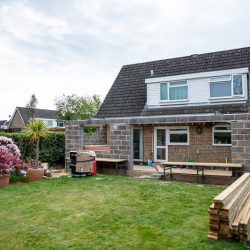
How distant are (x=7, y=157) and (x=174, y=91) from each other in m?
10.6

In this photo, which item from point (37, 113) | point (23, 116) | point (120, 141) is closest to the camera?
point (120, 141)

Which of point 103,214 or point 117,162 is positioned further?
point 117,162

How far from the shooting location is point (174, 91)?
17578 mm

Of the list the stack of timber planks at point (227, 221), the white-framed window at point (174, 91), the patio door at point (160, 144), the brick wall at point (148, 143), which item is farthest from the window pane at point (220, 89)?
the stack of timber planks at point (227, 221)

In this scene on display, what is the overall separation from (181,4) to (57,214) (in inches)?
428

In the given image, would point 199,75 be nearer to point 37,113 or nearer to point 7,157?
point 7,157

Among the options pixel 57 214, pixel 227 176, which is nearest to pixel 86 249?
pixel 57 214

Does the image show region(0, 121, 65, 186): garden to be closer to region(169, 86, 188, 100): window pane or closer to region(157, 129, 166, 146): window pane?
region(157, 129, 166, 146): window pane

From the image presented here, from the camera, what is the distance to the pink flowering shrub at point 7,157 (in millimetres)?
11055

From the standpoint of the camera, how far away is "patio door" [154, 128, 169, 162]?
16844mm

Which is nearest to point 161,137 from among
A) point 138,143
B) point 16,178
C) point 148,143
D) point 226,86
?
point 148,143

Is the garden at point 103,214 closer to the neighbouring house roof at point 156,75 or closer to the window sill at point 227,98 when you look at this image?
the neighbouring house roof at point 156,75

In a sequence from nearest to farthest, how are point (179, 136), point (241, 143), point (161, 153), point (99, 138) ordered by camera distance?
point (241, 143)
point (179, 136)
point (161, 153)
point (99, 138)

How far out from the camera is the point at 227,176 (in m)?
11.1
